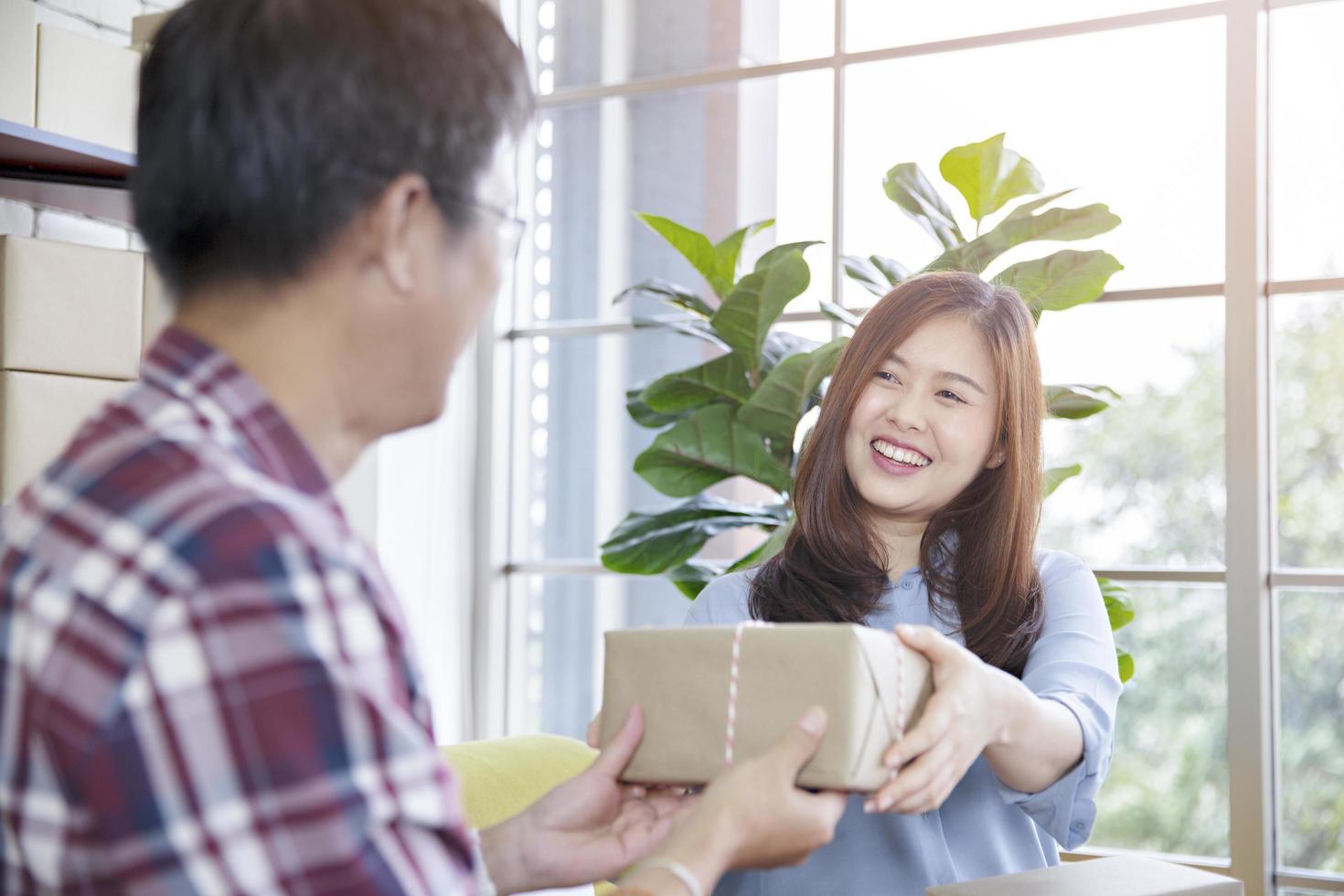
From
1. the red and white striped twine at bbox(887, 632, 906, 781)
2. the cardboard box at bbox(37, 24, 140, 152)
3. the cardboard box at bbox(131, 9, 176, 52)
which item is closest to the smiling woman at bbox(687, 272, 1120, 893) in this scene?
the red and white striped twine at bbox(887, 632, 906, 781)

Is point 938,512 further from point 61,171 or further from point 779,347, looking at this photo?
point 61,171

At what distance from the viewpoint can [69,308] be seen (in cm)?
210

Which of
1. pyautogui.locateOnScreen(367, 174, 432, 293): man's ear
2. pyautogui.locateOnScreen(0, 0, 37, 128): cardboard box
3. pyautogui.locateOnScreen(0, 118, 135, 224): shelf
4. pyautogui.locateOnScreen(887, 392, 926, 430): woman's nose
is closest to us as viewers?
pyautogui.locateOnScreen(367, 174, 432, 293): man's ear

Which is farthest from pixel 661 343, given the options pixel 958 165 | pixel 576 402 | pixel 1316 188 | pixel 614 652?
pixel 614 652

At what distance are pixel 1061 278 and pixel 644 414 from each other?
87 cm

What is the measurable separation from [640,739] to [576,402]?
2492mm

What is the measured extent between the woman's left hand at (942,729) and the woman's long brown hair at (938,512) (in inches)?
17.8

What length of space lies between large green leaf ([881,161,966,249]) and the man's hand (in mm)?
1586

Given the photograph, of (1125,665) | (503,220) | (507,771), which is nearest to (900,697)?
(503,220)

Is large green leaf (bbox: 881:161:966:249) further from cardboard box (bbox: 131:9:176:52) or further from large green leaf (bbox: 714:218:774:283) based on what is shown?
cardboard box (bbox: 131:9:176:52)

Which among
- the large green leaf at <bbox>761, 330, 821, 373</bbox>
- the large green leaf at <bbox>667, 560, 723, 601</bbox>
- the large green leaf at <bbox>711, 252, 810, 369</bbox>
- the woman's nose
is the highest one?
the large green leaf at <bbox>711, 252, 810, 369</bbox>

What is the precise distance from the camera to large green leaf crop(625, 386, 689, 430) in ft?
9.00

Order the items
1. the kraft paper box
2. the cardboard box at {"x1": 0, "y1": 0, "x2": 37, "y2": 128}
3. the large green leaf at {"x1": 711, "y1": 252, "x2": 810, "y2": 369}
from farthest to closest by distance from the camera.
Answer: the large green leaf at {"x1": 711, "y1": 252, "x2": 810, "y2": 369}, the cardboard box at {"x1": 0, "y1": 0, "x2": 37, "y2": 128}, the kraft paper box

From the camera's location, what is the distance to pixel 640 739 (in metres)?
→ 1.15
